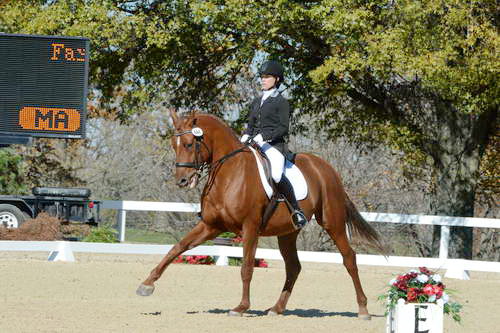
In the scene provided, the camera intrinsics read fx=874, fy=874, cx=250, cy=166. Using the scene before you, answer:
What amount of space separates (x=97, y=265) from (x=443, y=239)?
7133mm

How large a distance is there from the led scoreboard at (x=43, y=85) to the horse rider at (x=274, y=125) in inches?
334

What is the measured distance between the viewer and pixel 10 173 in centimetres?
2348

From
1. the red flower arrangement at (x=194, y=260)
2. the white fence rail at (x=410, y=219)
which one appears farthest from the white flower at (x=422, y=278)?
the red flower arrangement at (x=194, y=260)

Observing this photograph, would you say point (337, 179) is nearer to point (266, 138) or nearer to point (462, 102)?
point (266, 138)

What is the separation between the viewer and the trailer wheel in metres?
18.9

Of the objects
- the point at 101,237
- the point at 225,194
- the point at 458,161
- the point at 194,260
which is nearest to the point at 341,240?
the point at 225,194

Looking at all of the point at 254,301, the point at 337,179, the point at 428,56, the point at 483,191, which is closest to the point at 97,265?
the point at 254,301

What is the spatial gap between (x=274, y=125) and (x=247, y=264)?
5.25ft

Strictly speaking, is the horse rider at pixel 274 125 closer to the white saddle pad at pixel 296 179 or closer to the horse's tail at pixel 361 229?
the white saddle pad at pixel 296 179

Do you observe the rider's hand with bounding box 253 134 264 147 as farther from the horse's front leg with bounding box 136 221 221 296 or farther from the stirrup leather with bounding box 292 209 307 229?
the horse's front leg with bounding box 136 221 221 296

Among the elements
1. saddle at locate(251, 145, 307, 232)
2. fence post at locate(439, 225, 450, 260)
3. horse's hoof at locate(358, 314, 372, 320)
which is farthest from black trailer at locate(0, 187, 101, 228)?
horse's hoof at locate(358, 314, 372, 320)

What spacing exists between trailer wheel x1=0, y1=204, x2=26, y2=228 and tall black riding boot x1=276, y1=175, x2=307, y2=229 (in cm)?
1032

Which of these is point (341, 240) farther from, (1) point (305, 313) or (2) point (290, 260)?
(1) point (305, 313)

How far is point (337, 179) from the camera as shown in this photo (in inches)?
434
